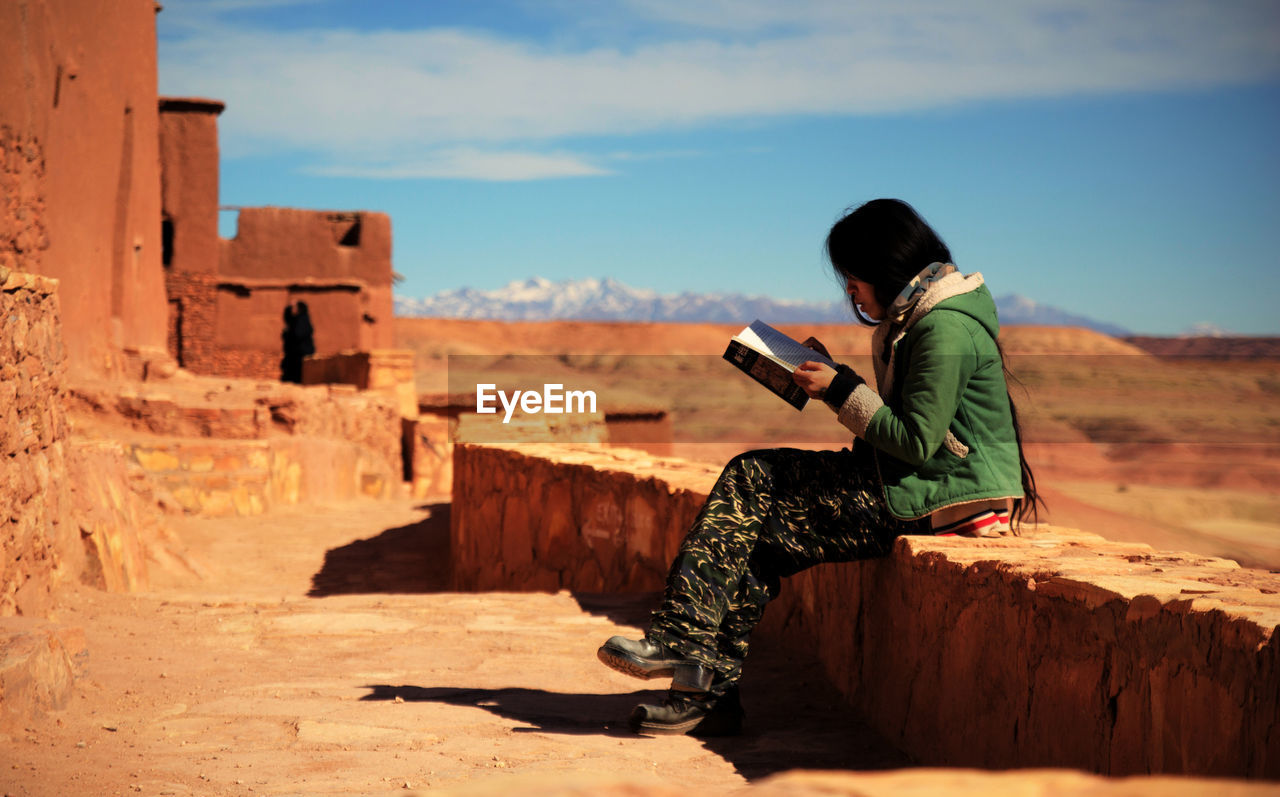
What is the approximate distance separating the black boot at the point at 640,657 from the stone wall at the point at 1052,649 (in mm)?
611

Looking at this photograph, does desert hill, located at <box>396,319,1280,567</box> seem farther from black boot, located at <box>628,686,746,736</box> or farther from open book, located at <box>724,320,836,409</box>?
black boot, located at <box>628,686,746,736</box>

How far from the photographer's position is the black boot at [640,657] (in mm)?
2820

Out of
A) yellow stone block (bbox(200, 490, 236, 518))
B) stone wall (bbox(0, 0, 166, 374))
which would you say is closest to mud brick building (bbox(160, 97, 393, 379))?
stone wall (bbox(0, 0, 166, 374))

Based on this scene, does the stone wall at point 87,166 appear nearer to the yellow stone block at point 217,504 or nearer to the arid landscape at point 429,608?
the arid landscape at point 429,608

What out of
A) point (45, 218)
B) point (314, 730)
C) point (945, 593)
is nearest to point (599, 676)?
point (314, 730)

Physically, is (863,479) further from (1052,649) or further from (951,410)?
(1052,649)

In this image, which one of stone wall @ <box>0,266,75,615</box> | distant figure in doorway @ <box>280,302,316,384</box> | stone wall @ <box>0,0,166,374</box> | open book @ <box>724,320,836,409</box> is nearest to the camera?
open book @ <box>724,320,836,409</box>

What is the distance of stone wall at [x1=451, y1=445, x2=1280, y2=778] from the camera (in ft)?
5.67

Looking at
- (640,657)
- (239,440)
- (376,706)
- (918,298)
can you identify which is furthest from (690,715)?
(239,440)

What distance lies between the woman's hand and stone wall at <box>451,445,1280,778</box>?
17.9 inches

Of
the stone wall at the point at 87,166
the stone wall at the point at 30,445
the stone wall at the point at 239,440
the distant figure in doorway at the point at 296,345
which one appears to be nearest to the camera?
the stone wall at the point at 30,445

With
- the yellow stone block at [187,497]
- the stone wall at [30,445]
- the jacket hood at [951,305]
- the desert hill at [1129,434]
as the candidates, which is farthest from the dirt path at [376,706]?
the desert hill at [1129,434]

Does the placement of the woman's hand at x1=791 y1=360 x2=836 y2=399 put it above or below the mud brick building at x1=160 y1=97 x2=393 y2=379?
below

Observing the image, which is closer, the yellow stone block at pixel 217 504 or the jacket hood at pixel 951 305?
the jacket hood at pixel 951 305
